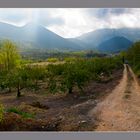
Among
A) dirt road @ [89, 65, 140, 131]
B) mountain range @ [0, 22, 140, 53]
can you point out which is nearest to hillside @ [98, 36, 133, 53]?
mountain range @ [0, 22, 140, 53]

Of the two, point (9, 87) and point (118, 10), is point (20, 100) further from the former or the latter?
point (118, 10)

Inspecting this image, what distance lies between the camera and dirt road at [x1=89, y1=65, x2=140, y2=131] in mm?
6512

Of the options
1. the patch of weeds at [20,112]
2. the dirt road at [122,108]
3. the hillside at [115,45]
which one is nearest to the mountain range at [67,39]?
the hillside at [115,45]

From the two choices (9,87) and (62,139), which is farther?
(9,87)

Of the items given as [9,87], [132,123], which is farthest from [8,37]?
[132,123]

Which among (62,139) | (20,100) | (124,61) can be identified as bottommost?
(62,139)

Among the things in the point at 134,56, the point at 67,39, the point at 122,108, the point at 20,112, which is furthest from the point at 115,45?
the point at 20,112

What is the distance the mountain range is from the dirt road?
0.44 m

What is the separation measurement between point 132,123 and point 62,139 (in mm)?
931

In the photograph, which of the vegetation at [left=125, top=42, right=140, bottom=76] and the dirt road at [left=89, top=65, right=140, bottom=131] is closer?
the dirt road at [left=89, top=65, right=140, bottom=131]

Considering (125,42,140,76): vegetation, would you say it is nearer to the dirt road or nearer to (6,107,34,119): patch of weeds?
the dirt road

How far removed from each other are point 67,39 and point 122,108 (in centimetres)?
121

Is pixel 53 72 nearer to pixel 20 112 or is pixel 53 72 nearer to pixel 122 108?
pixel 20 112

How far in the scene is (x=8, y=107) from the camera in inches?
271
